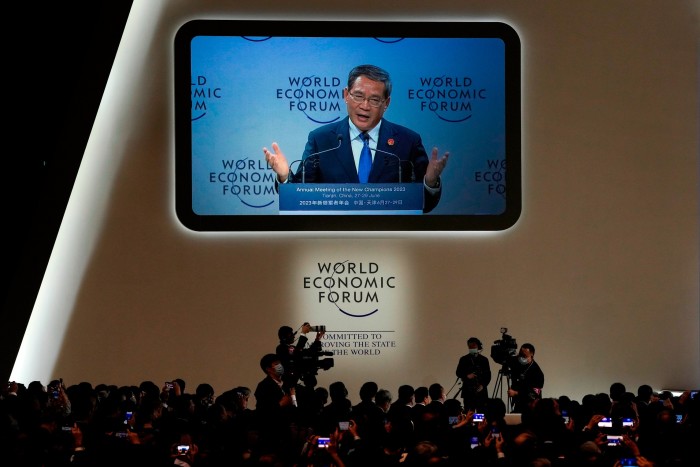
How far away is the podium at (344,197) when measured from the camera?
35.1ft

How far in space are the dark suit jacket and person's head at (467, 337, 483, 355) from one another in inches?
58.7

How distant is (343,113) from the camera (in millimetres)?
10766

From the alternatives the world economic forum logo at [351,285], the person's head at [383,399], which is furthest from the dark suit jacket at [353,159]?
the person's head at [383,399]

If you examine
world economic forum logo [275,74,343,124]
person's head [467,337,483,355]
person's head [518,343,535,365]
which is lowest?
person's head [518,343,535,365]

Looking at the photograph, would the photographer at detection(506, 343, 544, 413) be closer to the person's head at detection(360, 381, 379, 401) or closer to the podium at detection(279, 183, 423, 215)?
the podium at detection(279, 183, 423, 215)

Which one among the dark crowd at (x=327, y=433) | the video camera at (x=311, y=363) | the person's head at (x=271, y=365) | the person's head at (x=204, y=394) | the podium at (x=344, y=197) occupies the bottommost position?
the dark crowd at (x=327, y=433)

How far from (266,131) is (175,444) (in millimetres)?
5539

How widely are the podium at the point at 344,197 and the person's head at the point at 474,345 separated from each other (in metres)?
→ 1.60

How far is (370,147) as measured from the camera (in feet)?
35.2

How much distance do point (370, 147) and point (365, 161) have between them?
0.15m

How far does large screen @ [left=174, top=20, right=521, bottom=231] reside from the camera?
1069 centimetres

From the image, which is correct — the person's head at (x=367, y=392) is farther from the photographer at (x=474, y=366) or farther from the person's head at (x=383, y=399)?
the photographer at (x=474, y=366)

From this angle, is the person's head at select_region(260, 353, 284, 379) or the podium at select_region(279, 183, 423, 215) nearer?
the person's head at select_region(260, 353, 284, 379)

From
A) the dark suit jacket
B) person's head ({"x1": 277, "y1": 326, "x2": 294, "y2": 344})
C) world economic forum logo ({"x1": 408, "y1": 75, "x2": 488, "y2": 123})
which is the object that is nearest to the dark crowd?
person's head ({"x1": 277, "y1": 326, "x2": 294, "y2": 344})
